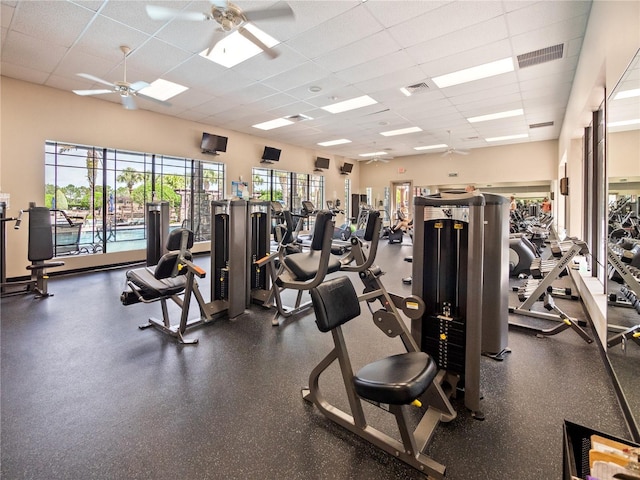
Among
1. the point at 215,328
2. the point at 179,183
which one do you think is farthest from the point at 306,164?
the point at 215,328

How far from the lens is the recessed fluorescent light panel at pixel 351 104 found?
637 cm

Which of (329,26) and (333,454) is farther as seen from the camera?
(329,26)

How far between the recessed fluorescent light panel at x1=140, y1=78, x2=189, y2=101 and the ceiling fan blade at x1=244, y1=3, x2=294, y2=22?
3.14 meters

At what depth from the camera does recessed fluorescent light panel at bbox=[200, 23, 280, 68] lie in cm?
395

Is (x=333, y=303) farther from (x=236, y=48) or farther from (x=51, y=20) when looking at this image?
(x=51, y=20)

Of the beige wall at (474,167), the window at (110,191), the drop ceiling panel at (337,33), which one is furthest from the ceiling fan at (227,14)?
the beige wall at (474,167)

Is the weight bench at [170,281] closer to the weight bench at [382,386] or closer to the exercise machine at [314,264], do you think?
the exercise machine at [314,264]

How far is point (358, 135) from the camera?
9406mm

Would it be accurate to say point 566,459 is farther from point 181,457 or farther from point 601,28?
point 601,28

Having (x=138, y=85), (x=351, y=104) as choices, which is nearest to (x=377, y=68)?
(x=351, y=104)

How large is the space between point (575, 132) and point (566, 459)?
580cm

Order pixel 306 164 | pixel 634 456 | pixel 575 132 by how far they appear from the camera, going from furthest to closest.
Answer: pixel 306 164
pixel 575 132
pixel 634 456

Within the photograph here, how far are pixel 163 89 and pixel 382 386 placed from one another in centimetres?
648

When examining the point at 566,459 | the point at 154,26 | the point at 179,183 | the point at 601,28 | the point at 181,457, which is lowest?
the point at 181,457
